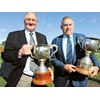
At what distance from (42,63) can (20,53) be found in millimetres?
199

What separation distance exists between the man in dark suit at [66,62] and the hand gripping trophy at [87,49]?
0.04 meters

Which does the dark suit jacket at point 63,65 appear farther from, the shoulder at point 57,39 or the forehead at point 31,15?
the forehead at point 31,15

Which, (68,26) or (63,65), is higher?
(68,26)

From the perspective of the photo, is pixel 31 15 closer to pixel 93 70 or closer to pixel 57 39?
pixel 57 39

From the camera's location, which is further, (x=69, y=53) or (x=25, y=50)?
(x=69, y=53)

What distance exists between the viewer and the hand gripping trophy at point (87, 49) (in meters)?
2.51

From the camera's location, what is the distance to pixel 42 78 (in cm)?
247

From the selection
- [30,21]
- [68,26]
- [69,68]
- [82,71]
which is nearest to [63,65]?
[69,68]

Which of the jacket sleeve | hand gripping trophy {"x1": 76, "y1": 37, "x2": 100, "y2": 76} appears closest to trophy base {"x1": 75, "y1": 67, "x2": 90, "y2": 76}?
hand gripping trophy {"x1": 76, "y1": 37, "x2": 100, "y2": 76}

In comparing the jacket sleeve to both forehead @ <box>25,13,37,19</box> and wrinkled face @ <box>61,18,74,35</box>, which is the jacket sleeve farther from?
forehead @ <box>25,13,37,19</box>

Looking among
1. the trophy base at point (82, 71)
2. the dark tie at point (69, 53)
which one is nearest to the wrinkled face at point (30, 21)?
the dark tie at point (69, 53)

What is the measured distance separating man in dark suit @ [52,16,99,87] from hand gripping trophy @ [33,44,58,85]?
0.29 feet
